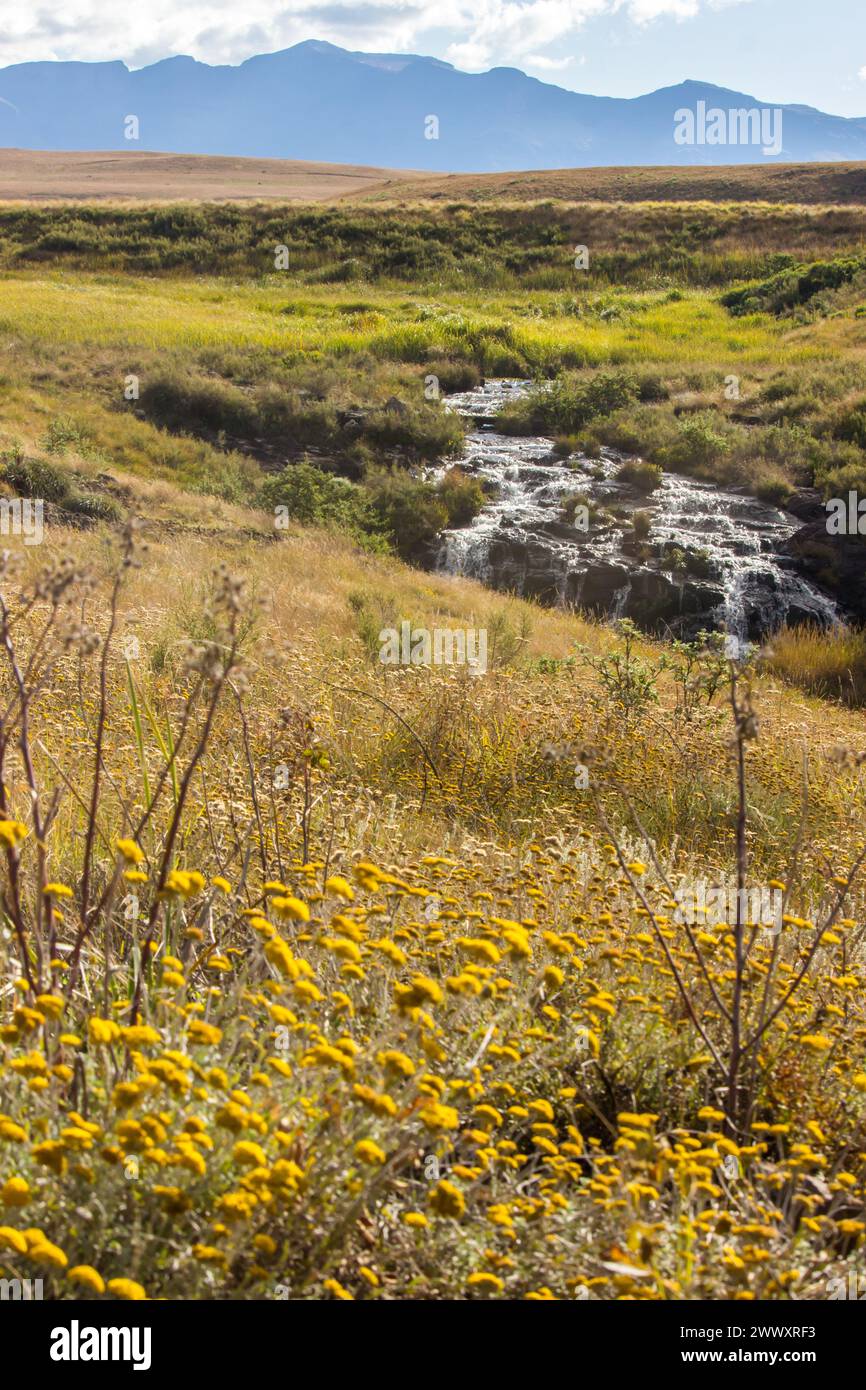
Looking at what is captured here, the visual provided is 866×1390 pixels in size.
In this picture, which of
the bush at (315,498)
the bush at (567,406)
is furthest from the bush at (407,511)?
the bush at (567,406)

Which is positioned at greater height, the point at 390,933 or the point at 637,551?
the point at 637,551

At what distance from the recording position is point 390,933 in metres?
2.33

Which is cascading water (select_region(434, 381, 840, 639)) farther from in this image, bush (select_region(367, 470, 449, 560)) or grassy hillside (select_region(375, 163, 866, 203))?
grassy hillside (select_region(375, 163, 866, 203))

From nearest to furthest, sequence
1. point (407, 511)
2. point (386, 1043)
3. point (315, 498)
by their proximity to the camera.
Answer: point (386, 1043) → point (315, 498) → point (407, 511)

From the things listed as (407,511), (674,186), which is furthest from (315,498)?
→ (674,186)

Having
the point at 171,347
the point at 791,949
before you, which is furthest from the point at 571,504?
the point at 791,949

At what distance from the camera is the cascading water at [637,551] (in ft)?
45.2

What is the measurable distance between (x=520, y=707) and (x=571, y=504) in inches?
430

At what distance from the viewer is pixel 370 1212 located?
169 centimetres

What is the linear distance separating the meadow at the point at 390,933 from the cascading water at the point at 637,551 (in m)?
1.38

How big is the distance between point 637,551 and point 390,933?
13164 mm

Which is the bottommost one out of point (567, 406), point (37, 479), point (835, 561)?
point (835, 561)

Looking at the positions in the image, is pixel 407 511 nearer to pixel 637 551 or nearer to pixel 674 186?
pixel 637 551
